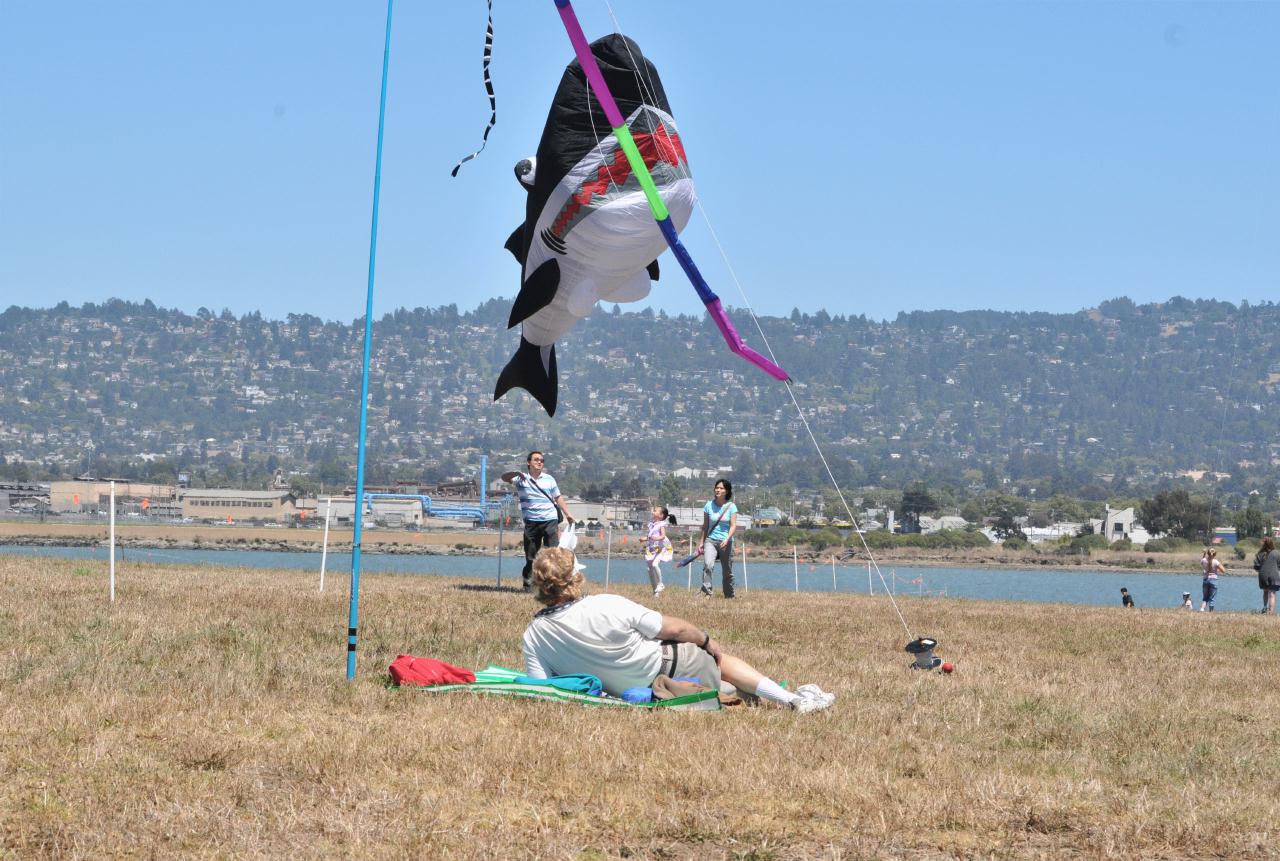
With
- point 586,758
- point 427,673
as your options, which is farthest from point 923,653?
point 586,758

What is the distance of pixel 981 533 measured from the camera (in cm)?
16638

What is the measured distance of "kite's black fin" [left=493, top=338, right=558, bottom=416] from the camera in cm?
1439

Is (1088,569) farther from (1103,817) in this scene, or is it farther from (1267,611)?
(1103,817)

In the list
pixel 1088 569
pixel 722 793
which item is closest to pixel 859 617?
pixel 722 793

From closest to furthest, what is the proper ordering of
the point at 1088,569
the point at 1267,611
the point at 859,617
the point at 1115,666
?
1. the point at 1115,666
2. the point at 859,617
3. the point at 1267,611
4. the point at 1088,569

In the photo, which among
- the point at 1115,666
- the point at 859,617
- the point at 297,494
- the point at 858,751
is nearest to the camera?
the point at 858,751

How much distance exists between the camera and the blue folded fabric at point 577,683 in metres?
9.55

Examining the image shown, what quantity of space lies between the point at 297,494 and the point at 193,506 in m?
28.0

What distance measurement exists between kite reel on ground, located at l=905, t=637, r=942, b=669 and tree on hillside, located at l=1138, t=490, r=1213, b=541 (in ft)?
475

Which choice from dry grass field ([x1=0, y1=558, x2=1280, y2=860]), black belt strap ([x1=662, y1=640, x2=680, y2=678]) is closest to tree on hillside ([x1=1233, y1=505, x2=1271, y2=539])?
dry grass field ([x1=0, y1=558, x2=1280, y2=860])

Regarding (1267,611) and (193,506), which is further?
(193,506)

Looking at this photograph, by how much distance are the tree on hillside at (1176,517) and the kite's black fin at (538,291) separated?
145 meters

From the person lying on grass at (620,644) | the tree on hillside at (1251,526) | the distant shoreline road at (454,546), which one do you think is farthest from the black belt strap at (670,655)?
the tree on hillside at (1251,526)

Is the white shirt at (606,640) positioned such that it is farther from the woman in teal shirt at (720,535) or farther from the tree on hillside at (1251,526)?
the tree on hillside at (1251,526)
